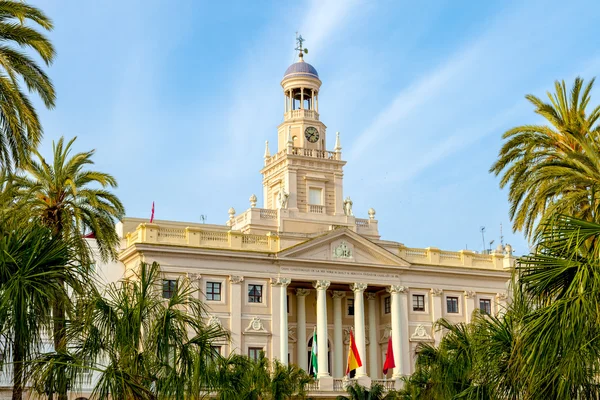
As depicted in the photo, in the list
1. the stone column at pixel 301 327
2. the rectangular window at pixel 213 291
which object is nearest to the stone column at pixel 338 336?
the stone column at pixel 301 327

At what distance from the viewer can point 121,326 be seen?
78.5 feet

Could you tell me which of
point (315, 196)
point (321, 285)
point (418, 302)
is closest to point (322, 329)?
point (321, 285)

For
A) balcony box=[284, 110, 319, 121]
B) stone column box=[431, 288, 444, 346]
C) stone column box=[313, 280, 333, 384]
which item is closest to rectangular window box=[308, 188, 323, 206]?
balcony box=[284, 110, 319, 121]

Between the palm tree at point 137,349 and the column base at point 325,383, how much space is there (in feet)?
119

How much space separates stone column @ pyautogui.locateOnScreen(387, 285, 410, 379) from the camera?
2513 inches

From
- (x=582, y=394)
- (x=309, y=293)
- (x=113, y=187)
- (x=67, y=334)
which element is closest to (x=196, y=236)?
(x=309, y=293)

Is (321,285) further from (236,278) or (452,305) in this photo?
(452,305)

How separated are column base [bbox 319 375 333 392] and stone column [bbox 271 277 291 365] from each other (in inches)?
109

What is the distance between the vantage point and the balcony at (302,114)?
70.3 metres

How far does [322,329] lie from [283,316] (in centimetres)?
288

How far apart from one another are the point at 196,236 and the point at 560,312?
139 ft

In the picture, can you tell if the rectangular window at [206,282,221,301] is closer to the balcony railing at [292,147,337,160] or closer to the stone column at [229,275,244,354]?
the stone column at [229,275,244,354]

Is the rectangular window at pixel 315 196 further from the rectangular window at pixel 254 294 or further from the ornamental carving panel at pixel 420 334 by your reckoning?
the ornamental carving panel at pixel 420 334

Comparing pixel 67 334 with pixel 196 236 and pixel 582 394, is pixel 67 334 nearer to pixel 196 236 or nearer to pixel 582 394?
pixel 582 394
